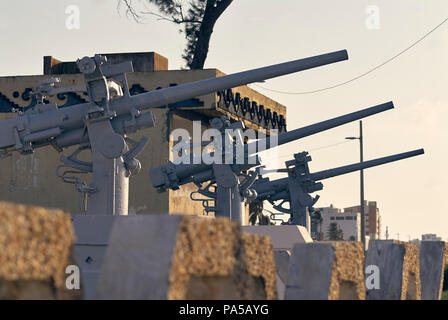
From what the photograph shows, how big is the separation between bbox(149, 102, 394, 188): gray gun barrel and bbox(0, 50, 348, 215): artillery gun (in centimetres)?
615

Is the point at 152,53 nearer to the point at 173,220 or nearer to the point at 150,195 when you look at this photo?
the point at 150,195

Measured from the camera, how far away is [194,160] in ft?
71.9

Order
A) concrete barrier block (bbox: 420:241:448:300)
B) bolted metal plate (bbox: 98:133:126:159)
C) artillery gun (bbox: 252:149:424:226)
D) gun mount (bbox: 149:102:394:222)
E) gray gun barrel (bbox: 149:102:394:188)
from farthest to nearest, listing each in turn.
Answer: artillery gun (bbox: 252:149:424:226) < gray gun barrel (bbox: 149:102:394:188) < gun mount (bbox: 149:102:394:222) < bolted metal plate (bbox: 98:133:126:159) < concrete barrier block (bbox: 420:241:448:300)

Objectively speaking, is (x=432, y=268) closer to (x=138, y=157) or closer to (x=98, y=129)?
(x=98, y=129)

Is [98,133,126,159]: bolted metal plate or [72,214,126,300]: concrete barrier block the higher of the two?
[98,133,126,159]: bolted metal plate

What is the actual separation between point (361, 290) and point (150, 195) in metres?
23.4

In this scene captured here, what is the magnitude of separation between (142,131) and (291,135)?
8.03m

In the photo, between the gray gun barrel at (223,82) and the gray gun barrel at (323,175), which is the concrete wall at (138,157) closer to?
the gray gun barrel at (323,175)

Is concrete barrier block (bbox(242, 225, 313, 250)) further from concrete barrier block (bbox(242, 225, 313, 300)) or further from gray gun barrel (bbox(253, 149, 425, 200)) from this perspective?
gray gun barrel (bbox(253, 149, 425, 200))

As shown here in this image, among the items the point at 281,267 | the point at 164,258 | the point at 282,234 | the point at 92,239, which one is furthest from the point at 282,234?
the point at 164,258

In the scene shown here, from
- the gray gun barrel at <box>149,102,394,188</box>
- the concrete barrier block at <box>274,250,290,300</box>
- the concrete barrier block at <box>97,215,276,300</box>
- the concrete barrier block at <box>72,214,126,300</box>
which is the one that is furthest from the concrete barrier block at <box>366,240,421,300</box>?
the gray gun barrel at <box>149,102,394,188</box>

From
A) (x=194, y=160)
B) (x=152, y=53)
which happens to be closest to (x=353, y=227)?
(x=152, y=53)

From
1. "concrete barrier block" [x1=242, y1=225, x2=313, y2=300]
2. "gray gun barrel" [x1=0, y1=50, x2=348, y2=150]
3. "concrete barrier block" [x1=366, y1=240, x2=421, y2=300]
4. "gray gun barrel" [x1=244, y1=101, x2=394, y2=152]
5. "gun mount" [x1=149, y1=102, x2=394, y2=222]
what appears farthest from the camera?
"gray gun barrel" [x1=244, y1=101, x2=394, y2=152]

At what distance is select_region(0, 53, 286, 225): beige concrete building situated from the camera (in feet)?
102
